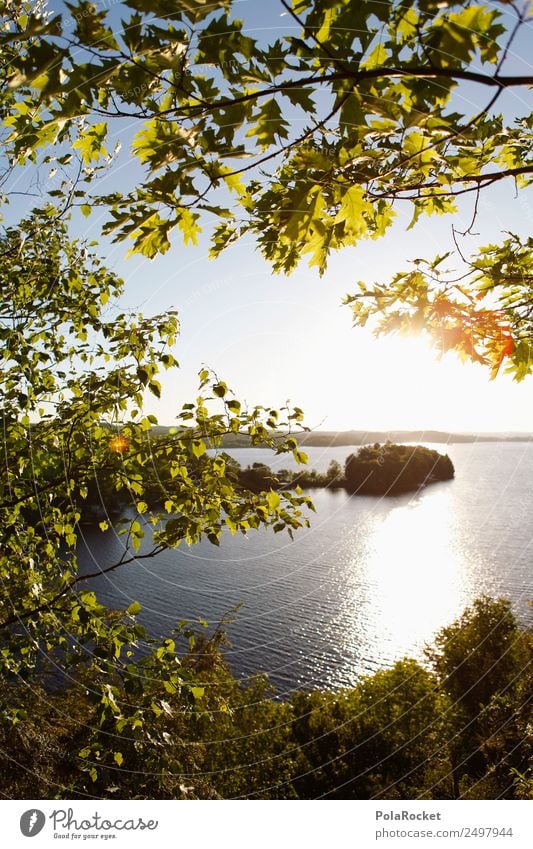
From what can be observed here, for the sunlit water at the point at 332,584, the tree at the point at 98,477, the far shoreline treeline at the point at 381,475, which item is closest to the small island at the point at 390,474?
the far shoreline treeline at the point at 381,475

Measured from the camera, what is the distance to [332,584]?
176 ft

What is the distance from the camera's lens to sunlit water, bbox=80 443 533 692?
42312 mm

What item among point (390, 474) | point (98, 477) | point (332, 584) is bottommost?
point (332, 584)

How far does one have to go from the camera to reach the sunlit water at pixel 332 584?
42.3 meters

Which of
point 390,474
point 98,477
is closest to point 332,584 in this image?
point 390,474

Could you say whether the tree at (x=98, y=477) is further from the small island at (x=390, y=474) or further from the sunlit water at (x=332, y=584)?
the small island at (x=390, y=474)

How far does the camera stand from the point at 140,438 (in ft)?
15.4

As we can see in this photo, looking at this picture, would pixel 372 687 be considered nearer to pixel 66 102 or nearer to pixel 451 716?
pixel 451 716

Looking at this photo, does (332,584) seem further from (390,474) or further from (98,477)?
(98,477)

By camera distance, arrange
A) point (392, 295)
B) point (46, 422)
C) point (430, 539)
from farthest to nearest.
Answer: point (430, 539), point (46, 422), point (392, 295)

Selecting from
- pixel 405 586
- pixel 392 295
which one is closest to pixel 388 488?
pixel 405 586

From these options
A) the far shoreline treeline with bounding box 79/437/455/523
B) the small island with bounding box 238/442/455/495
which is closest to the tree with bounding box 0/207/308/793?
the far shoreline treeline with bounding box 79/437/455/523

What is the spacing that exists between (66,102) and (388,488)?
99653mm

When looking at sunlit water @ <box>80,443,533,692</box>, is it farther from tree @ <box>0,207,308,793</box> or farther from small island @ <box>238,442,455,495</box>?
tree @ <box>0,207,308,793</box>
